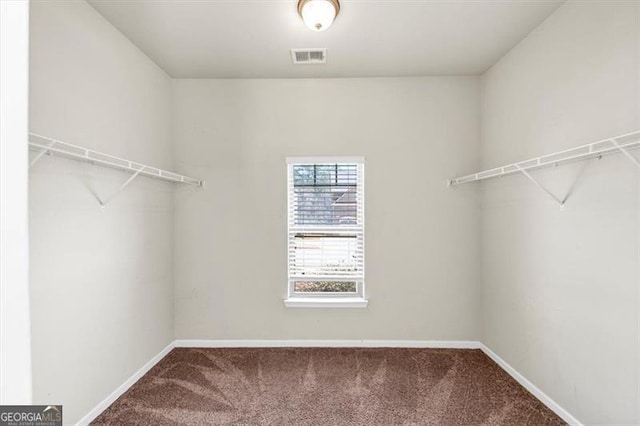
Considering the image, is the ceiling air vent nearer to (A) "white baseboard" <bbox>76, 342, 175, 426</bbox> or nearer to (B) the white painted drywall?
(B) the white painted drywall

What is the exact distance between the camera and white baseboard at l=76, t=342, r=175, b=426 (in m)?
1.84

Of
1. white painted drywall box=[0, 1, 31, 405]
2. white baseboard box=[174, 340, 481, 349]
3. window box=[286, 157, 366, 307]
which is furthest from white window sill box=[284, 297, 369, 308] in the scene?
white painted drywall box=[0, 1, 31, 405]

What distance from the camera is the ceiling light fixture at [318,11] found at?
1750 mm

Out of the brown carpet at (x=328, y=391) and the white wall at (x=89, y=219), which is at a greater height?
the white wall at (x=89, y=219)

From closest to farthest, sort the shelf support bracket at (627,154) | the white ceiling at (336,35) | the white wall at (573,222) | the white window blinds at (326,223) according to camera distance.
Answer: the shelf support bracket at (627,154) < the white wall at (573,222) < the white ceiling at (336,35) < the white window blinds at (326,223)

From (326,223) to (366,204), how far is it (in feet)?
1.44

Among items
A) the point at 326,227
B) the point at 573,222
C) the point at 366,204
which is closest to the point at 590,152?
the point at 573,222

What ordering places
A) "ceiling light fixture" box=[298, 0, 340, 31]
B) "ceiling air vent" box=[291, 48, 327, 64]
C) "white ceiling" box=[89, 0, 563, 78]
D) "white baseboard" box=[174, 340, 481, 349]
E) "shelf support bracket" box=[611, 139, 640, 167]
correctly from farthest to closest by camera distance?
1. "white baseboard" box=[174, 340, 481, 349]
2. "ceiling air vent" box=[291, 48, 327, 64]
3. "white ceiling" box=[89, 0, 563, 78]
4. "ceiling light fixture" box=[298, 0, 340, 31]
5. "shelf support bracket" box=[611, 139, 640, 167]

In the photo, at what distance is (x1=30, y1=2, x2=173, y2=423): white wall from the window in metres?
1.24

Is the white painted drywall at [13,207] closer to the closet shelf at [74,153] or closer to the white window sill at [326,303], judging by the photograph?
the closet shelf at [74,153]

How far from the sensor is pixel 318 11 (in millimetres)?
1776

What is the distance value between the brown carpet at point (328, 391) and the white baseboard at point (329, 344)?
2.8 inches

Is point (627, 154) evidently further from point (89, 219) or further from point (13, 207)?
point (89, 219)

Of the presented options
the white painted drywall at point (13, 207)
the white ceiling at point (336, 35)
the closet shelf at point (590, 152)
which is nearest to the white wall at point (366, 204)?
the white ceiling at point (336, 35)
